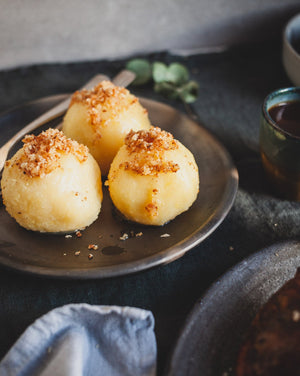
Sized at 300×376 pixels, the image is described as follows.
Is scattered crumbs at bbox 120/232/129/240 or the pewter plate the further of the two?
scattered crumbs at bbox 120/232/129/240

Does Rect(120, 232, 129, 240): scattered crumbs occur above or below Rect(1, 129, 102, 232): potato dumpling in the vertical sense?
below

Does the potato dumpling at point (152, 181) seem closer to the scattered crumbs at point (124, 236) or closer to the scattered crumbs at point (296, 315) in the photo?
the scattered crumbs at point (124, 236)

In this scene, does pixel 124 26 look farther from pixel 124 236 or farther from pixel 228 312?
pixel 228 312

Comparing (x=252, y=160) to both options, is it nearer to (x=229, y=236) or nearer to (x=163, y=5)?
(x=229, y=236)

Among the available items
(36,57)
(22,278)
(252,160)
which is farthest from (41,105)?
(252,160)

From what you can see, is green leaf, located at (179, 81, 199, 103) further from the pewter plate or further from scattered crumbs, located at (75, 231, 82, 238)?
scattered crumbs, located at (75, 231, 82, 238)

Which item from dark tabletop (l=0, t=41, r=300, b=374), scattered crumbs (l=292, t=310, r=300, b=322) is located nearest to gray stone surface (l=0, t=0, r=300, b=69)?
dark tabletop (l=0, t=41, r=300, b=374)

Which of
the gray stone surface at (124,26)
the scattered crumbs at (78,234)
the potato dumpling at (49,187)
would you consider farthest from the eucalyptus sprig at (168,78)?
the scattered crumbs at (78,234)
